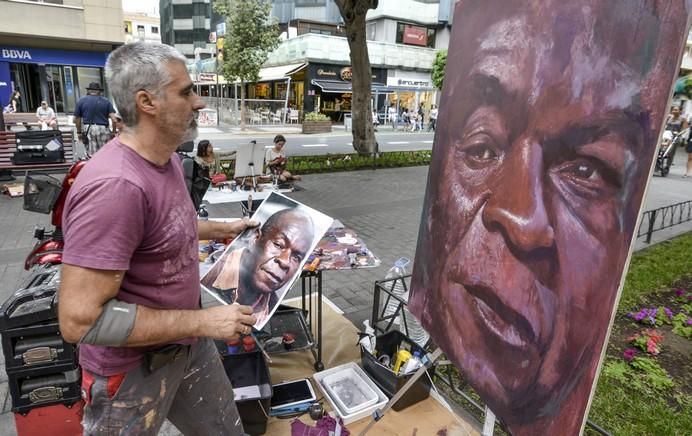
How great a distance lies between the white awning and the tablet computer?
87.4 feet

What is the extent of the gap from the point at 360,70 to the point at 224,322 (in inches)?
435

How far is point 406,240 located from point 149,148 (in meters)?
5.32

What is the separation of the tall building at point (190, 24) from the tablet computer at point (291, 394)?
181 feet

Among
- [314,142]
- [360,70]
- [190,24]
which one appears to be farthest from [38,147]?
[190,24]

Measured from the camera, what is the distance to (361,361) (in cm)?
334

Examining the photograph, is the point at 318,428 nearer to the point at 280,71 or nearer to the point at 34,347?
the point at 34,347

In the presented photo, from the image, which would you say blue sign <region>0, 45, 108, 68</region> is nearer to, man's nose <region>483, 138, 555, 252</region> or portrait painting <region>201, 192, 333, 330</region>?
portrait painting <region>201, 192, 333, 330</region>

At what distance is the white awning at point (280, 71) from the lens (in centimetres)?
2768

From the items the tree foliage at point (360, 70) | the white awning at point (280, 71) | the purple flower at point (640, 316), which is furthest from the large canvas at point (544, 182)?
the white awning at point (280, 71)

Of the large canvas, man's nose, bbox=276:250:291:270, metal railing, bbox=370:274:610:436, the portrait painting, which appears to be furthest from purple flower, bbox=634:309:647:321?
man's nose, bbox=276:250:291:270

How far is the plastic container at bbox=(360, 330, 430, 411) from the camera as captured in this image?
2.87 meters

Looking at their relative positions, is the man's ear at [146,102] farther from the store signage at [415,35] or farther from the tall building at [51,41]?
the store signage at [415,35]

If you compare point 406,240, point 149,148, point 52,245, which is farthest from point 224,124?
point 149,148

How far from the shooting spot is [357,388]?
3051 mm
